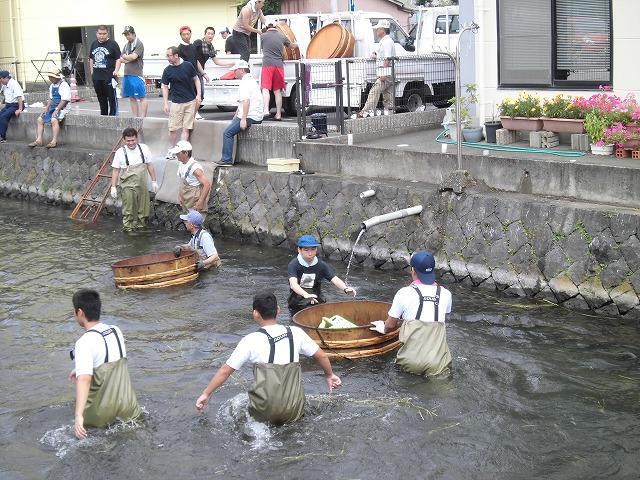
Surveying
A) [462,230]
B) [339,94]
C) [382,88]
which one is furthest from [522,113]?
[382,88]

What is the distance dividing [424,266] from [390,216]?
453 cm

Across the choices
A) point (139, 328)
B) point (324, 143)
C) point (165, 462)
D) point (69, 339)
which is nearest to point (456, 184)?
point (324, 143)

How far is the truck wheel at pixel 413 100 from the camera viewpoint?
20.5m

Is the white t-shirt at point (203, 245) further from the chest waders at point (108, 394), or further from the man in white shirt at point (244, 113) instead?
the chest waders at point (108, 394)

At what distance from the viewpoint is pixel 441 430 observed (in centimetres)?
880

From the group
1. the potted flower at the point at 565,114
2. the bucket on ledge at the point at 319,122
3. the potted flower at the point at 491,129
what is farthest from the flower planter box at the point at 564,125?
the bucket on ledge at the point at 319,122

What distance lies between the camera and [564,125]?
14922mm

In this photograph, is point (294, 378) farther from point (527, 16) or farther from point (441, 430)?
point (527, 16)

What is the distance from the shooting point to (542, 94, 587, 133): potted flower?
1474cm

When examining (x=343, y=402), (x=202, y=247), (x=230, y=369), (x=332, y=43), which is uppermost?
(x=332, y=43)

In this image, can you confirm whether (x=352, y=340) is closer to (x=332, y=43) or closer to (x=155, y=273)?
(x=155, y=273)

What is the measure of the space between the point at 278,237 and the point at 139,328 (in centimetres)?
490

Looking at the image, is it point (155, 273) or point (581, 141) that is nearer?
point (155, 273)

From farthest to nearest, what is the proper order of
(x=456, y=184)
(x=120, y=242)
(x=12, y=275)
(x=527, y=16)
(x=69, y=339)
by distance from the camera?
(x=120, y=242), (x=527, y=16), (x=12, y=275), (x=456, y=184), (x=69, y=339)
